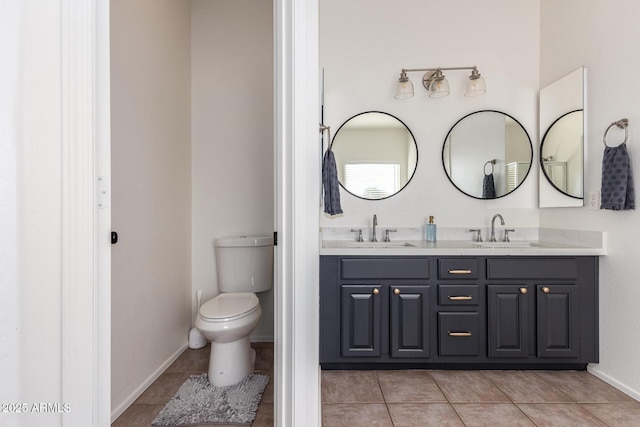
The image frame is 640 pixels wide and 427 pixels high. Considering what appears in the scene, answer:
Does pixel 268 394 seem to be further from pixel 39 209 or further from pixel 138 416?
pixel 39 209

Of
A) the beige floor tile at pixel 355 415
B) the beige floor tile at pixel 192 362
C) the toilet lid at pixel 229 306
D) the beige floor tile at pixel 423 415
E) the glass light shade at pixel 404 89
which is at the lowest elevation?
the beige floor tile at pixel 192 362

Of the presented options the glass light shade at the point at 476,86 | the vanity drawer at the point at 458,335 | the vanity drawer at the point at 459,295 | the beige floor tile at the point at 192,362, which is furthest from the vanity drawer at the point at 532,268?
the beige floor tile at the point at 192,362

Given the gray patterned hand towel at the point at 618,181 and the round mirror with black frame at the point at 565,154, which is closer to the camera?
the gray patterned hand towel at the point at 618,181

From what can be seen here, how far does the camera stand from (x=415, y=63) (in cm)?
258

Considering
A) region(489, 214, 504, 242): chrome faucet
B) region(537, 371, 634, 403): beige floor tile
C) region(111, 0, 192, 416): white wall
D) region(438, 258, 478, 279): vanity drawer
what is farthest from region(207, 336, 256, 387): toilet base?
region(489, 214, 504, 242): chrome faucet

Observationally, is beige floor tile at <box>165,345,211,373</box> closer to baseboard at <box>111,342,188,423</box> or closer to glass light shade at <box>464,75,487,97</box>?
baseboard at <box>111,342,188,423</box>

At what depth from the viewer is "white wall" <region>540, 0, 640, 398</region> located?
5.90 ft

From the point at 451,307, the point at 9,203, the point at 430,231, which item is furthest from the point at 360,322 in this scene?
the point at 9,203

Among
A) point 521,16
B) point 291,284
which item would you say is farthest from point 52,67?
point 521,16

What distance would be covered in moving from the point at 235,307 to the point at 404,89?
1.98 m

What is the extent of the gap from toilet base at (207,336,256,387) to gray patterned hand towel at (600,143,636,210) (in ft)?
7.57

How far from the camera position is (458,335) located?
2049 millimetres

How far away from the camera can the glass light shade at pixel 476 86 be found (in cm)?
242

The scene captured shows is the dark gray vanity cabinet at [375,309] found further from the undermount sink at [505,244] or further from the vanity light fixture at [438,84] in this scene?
the vanity light fixture at [438,84]
